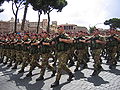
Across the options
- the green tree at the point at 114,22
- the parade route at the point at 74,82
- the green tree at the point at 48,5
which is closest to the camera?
the parade route at the point at 74,82

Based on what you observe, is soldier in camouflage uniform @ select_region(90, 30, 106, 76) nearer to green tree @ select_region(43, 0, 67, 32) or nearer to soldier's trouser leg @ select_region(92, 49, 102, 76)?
soldier's trouser leg @ select_region(92, 49, 102, 76)

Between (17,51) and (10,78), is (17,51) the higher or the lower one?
the higher one

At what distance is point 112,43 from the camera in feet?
28.7

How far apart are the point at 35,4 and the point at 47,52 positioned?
861 inches

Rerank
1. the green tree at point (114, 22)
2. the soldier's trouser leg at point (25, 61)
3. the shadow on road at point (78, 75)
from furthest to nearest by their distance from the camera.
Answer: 1. the green tree at point (114, 22)
2. the soldier's trouser leg at point (25, 61)
3. the shadow on road at point (78, 75)

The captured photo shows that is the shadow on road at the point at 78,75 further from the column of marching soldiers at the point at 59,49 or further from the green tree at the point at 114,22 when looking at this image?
the green tree at the point at 114,22

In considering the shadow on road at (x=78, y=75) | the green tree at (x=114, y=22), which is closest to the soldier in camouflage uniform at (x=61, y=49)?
the shadow on road at (x=78, y=75)

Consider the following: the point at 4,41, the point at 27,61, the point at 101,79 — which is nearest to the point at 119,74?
the point at 101,79

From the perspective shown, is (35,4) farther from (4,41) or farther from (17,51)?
(17,51)

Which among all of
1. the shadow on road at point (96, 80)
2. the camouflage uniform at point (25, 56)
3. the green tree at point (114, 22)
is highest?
the green tree at point (114, 22)

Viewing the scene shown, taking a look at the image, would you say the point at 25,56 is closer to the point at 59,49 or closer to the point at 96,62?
the point at 59,49

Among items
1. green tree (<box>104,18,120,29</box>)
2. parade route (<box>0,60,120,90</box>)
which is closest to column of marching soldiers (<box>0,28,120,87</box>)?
parade route (<box>0,60,120,90</box>)

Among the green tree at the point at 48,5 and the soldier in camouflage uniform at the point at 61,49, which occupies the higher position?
the green tree at the point at 48,5

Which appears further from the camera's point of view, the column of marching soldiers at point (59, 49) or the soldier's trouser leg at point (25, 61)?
the soldier's trouser leg at point (25, 61)
